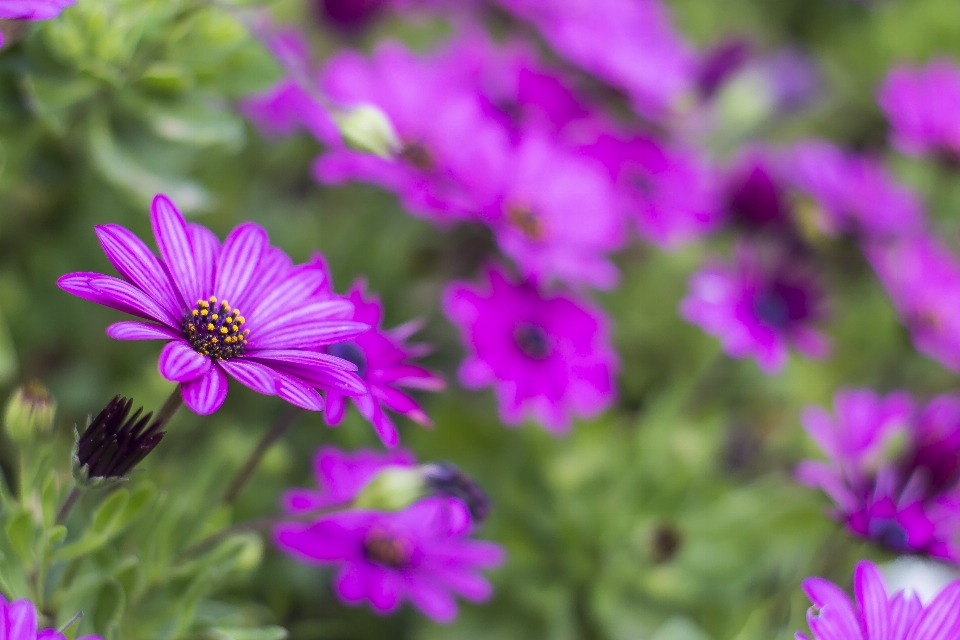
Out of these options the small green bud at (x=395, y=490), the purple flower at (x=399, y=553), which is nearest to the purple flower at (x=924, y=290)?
the purple flower at (x=399, y=553)

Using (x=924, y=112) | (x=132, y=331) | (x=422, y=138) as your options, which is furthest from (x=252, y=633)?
(x=924, y=112)

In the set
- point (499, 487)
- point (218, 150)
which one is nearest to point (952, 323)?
point (499, 487)

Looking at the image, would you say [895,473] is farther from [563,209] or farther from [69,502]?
[69,502]

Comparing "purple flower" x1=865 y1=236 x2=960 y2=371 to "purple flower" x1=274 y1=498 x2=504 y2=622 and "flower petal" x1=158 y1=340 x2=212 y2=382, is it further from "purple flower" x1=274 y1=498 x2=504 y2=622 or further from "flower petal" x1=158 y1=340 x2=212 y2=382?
"flower petal" x1=158 y1=340 x2=212 y2=382

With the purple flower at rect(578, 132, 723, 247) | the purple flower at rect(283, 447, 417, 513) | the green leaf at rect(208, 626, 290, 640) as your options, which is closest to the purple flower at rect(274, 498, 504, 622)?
the purple flower at rect(283, 447, 417, 513)

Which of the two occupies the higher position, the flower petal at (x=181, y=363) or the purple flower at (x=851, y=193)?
the purple flower at (x=851, y=193)

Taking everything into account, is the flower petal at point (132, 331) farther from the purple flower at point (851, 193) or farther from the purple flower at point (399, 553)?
the purple flower at point (851, 193)
